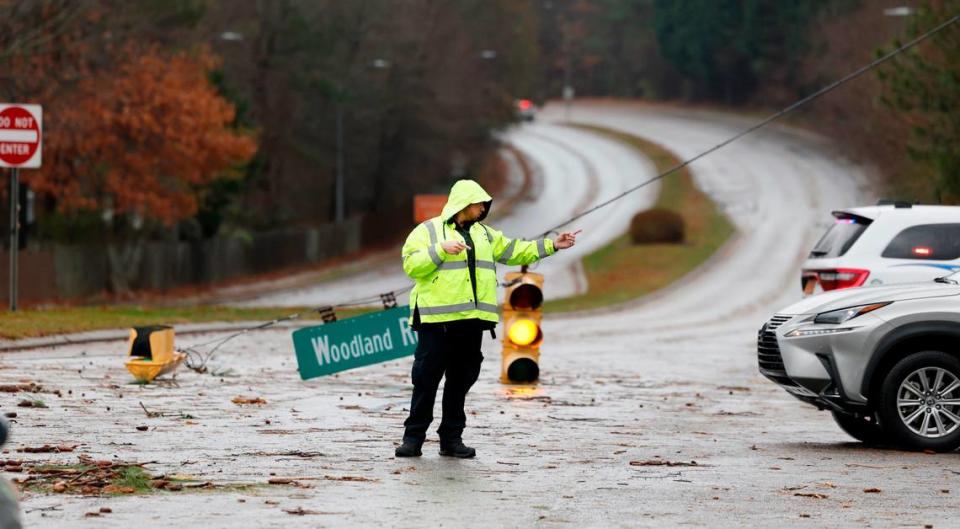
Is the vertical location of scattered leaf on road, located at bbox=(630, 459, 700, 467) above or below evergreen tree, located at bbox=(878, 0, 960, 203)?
below

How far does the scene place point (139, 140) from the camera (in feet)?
151

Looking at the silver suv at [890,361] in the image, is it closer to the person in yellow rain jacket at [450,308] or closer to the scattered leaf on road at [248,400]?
the person in yellow rain jacket at [450,308]

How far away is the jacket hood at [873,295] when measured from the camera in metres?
13.2

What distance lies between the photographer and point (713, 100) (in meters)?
133

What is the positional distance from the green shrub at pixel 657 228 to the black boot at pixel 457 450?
2314 inches

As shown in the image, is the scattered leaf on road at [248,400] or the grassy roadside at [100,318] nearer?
the scattered leaf on road at [248,400]

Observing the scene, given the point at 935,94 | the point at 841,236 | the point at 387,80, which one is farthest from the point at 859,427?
the point at 387,80

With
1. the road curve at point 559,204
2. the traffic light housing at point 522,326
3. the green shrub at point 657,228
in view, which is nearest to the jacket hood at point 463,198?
the traffic light housing at point 522,326

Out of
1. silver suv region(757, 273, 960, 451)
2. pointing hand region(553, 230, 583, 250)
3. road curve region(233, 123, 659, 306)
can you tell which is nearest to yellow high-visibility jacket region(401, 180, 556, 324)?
pointing hand region(553, 230, 583, 250)

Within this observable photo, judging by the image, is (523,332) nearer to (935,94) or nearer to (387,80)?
(935,94)

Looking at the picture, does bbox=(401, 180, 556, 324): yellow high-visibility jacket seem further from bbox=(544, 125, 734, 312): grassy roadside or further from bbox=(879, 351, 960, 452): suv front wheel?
bbox=(544, 125, 734, 312): grassy roadside

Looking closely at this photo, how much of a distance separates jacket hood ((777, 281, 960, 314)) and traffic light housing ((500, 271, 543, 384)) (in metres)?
4.26

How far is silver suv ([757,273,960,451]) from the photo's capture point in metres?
12.9

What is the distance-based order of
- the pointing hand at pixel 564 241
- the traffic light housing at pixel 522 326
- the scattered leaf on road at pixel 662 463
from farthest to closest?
the traffic light housing at pixel 522 326 → the pointing hand at pixel 564 241 → the scattered leaf on road at pixel 662 463
